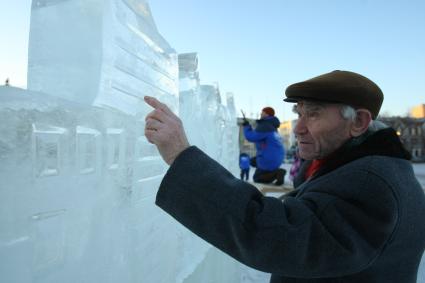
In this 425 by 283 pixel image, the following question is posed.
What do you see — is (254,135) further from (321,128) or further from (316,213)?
(316,213)

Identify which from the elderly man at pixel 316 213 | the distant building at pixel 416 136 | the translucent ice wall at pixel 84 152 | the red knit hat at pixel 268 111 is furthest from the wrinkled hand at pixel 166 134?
the distant building at pixel 416 136

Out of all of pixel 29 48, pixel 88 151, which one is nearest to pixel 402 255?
pixel 88 151

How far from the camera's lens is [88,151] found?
1163mm

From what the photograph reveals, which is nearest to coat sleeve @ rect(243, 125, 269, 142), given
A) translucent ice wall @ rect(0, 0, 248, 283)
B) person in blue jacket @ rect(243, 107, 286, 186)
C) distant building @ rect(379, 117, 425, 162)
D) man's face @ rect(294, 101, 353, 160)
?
person in blue jacket @ rect(243, 107, 286, 186)

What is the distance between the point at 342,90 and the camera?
42.5 inches

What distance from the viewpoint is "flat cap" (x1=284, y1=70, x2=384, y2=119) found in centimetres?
108

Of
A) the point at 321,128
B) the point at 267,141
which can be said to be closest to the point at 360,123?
the point at 321,128

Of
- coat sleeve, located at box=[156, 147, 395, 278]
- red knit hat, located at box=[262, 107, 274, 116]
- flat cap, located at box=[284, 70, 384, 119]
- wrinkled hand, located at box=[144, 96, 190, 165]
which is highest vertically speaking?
red knit hat, located at box=[262, 107, 274, 116]

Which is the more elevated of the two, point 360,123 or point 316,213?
point 360,123

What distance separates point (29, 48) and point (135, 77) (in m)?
0.44

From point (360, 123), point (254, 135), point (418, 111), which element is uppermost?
point (418, 111)

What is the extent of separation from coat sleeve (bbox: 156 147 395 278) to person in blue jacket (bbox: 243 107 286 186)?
Result: 5.30 m

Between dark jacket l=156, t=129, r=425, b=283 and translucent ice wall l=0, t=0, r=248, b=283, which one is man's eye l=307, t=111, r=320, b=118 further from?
translucent ice wall l=0, t=0, r=248, b=283

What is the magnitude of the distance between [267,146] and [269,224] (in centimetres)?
565
